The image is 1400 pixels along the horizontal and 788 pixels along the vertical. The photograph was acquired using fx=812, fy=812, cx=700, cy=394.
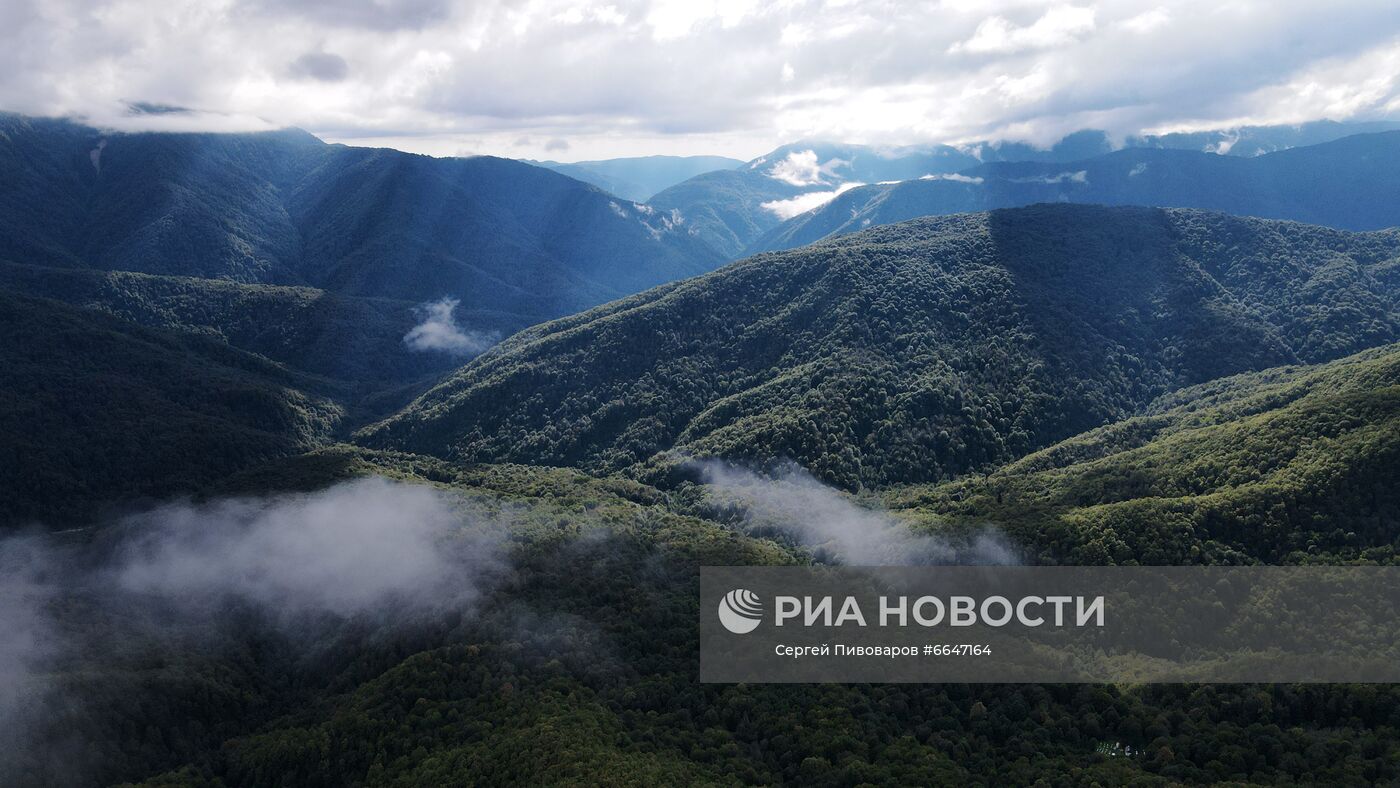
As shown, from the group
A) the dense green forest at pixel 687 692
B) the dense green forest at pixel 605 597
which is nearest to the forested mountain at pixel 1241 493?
the dense green forest at pixel 687 692

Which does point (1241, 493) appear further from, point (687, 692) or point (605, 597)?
point (605, 597)

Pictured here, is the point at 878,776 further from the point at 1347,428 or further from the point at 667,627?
the point at 1347,428

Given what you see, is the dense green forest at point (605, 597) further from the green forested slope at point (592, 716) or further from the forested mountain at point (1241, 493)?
the forested mountain at point (1241, 493)

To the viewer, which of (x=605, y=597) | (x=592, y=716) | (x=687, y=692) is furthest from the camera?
(x=605, y=597)

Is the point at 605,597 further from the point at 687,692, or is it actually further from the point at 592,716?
the point at 592,716

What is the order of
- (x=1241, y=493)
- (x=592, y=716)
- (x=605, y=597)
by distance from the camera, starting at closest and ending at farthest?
1. (x=592, y=716)
2. (x=605, y=597)
3. (x=1241, y=493)

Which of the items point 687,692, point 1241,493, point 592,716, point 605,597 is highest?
point 1241,493

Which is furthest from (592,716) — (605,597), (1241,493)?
(1241,493)

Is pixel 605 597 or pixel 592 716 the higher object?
pixel 605 597

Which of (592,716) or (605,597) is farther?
(605,597)
